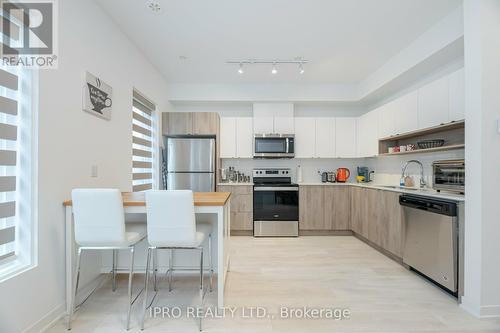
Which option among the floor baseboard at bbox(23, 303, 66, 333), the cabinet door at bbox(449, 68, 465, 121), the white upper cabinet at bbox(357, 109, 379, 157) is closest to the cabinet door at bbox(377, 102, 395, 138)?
the white upper cabinet at bbox(357, 109, 379, 157)

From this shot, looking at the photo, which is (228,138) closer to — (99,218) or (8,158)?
(99,218)

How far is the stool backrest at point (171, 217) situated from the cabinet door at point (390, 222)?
2.48 m

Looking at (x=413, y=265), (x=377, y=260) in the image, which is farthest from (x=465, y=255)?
(x=377, y=260)

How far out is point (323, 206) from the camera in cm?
443

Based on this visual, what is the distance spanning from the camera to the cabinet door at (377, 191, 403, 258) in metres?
3.01

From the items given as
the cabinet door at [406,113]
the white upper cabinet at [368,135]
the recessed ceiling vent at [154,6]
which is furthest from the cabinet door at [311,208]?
the recessed ceiling vent at [154,6]

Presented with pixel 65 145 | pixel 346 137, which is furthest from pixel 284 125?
pixel 65 145

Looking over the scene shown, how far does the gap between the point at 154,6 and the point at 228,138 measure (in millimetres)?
2587

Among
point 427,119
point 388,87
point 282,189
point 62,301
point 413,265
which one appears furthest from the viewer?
point 282,189

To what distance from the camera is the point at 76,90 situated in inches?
84.8

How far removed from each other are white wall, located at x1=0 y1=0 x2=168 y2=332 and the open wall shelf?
3.54m

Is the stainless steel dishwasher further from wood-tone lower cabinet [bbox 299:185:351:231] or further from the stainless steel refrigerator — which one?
the stainless steel refrigerator

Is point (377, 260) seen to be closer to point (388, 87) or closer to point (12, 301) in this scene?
point (388, 87)

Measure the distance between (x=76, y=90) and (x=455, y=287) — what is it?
12.2 ft
